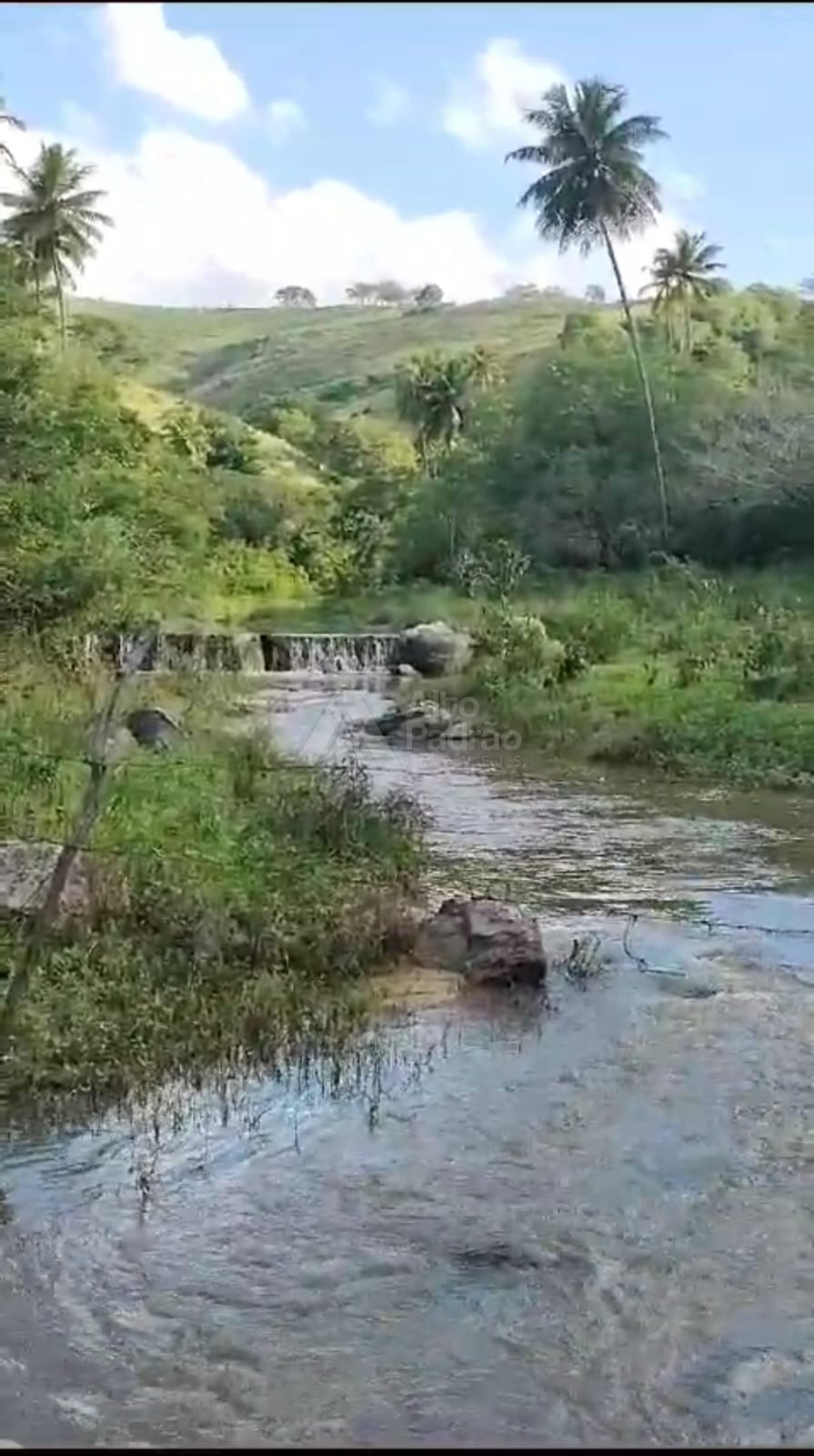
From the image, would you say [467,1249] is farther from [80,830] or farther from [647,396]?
[647,396]

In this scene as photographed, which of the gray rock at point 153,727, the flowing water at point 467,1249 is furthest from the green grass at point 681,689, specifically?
the flowing water at point 467,1249

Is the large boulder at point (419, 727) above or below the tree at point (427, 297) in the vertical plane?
below

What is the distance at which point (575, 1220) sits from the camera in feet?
23.1

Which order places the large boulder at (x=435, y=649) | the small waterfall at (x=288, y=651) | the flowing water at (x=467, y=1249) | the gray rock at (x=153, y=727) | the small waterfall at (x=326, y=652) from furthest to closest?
the small waterfall at (x=326, y=652) → the small waterfall at (x=288, y=651) → the large boulder at (x=435, y=649) → the gray rock at (x=153, y=727) → the flowing water at (x=467, y=1249)

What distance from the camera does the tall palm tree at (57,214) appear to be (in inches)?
1957

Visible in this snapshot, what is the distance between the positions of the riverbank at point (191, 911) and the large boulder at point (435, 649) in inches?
668

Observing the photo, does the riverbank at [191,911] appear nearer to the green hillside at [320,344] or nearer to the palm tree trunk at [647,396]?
the palm tree trunk at [647,396]

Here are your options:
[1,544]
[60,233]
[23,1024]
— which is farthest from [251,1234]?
[60,233]

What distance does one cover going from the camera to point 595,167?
41.0m

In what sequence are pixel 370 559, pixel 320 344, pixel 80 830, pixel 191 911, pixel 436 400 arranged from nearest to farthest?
pixel 80 830
pixel 191 911
pixel 370 559
pixel 436 400
pixel 320 344

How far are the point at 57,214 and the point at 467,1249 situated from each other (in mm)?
47937

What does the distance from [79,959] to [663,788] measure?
11.4 meters

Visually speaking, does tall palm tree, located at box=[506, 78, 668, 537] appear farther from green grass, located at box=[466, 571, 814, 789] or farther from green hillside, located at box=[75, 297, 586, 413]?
green hillside, located at box=[75, 297, 586, 413]

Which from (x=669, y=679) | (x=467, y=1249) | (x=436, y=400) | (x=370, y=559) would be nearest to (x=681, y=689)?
(x=669, y=679)
